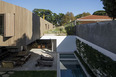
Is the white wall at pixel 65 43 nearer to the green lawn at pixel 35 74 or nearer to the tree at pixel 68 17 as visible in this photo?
the green lawn at pixel 35 74

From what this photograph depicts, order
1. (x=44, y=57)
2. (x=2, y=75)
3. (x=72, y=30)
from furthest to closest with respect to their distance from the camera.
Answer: (x=72, y=30)
(x=44, y=57)
(x=2, y=75)

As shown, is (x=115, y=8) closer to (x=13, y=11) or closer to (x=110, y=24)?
(x=110, y=24)

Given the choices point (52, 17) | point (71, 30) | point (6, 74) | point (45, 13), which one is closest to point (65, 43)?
point (71, 30)

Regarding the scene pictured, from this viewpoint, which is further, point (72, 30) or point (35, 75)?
point (72, 30)

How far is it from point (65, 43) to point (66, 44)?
25cm

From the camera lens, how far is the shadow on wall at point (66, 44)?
18.8 meters

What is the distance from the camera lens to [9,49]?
1747cm

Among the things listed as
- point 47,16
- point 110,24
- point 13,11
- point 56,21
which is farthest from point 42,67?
point 47,16

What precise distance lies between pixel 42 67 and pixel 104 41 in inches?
267

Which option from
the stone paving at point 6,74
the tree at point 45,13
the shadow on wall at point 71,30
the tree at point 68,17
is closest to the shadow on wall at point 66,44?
the shadow on wall at point 71,30

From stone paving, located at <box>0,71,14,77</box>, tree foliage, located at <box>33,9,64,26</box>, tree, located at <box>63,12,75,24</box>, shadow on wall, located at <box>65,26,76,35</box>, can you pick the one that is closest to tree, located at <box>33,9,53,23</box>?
tree foliage, located at <box>33,9,64,26</box>

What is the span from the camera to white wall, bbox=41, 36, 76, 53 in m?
18.8

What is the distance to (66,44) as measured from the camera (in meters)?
18.9

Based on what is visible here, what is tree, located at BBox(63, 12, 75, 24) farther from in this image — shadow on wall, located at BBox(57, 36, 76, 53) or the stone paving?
the stone paving
